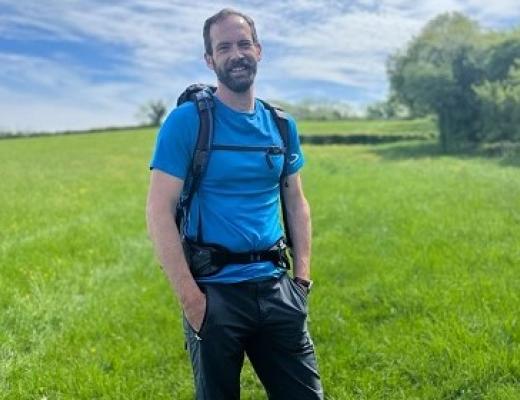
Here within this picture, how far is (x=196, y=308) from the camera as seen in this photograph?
338 centimetres

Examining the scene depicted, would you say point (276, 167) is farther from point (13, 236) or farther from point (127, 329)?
point (13, 236)

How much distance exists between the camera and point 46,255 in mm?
10719

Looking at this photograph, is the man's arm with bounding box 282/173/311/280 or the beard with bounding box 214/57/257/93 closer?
the beard with bounding box 214/57/257/93

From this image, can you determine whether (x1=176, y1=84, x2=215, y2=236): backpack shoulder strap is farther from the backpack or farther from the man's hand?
the man's hand

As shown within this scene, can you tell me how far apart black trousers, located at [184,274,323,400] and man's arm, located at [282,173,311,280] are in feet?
0.95

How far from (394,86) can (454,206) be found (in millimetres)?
56856

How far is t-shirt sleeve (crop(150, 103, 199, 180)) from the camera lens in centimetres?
336

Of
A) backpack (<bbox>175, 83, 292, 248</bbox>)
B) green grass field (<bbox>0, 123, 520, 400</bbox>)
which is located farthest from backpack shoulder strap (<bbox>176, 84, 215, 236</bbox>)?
green grass field (<bbox>0, 123, 520, 400</bbox>)

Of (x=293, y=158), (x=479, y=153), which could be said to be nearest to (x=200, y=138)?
(x=293, y=158)

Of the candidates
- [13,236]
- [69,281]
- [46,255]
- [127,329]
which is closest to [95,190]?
[13,236]

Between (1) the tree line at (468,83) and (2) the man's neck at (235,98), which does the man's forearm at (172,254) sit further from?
(1) the tree line at (468,83)

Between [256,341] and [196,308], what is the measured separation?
0.50 metres

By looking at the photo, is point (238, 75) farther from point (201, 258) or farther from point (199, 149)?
point (201, 258)

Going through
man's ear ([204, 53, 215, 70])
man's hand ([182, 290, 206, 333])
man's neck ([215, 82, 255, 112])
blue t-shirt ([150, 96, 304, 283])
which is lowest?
man's hand ([182, 290, 206, 333])
